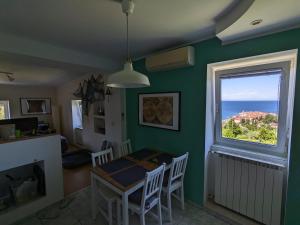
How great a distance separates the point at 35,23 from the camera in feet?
5.24

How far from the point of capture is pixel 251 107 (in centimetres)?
197

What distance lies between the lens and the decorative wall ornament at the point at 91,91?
4039 millimetres

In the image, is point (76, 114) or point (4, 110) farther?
point (76, 114)

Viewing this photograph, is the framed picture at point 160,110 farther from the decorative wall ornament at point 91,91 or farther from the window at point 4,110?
the window at point 4,110

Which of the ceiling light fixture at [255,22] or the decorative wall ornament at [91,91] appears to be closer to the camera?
the ceiling light fixture at [255,22]

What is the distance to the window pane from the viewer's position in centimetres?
179

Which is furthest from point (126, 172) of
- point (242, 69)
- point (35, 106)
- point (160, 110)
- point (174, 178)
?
point (35, 106)

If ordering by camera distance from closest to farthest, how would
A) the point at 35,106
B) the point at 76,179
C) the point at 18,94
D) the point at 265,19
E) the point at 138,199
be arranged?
the point at 265,19 → the point at 138,199 → the point at 76,179 → the point at 18,94 → the point at 35,106

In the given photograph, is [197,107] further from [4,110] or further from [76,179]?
[4,110]

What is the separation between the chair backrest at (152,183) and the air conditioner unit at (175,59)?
1.33 metres

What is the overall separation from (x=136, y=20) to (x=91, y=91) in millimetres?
3066

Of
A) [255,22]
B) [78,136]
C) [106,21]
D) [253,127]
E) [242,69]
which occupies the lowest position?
[78,136]

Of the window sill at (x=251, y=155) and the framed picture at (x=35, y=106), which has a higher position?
the framed picture at (x=35, y=106)

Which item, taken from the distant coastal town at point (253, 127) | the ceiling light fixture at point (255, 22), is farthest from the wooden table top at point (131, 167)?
the ceiling light fixture at point (255, 22)
